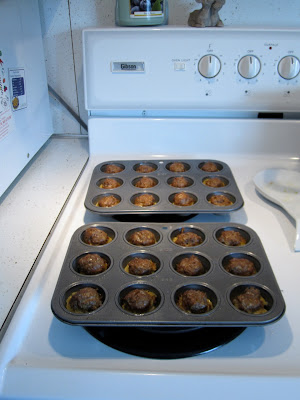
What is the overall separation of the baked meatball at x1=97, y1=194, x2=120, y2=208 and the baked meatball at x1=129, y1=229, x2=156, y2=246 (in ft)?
0.38

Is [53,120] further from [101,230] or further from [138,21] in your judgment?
[101,230]

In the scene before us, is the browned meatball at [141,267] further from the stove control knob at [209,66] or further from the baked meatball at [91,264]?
the stove control knob at [209,66]

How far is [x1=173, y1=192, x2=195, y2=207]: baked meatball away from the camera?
81 centimetres

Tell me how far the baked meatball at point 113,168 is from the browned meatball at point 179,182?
146mm

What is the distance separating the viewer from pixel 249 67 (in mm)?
973

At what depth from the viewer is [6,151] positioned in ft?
2.83

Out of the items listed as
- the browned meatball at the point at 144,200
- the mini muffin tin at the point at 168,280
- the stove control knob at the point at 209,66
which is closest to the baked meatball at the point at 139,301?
the mini muffin tin at the point at 168,280

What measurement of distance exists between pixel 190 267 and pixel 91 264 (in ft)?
0.53

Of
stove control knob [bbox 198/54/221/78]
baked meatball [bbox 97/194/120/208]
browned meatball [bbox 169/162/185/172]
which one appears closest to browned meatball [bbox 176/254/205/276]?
baked meatball [bbox 97/194/120/208]

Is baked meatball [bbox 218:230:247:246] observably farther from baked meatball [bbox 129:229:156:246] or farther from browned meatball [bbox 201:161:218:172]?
browned meatball [bbox 201:161:218:172]

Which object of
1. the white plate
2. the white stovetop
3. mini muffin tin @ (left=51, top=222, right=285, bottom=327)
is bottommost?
the white stovetop

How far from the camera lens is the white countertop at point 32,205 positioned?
0.66 metres

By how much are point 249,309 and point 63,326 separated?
0.90 ft

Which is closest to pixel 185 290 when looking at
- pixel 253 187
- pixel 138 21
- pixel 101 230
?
pixel 101 230
